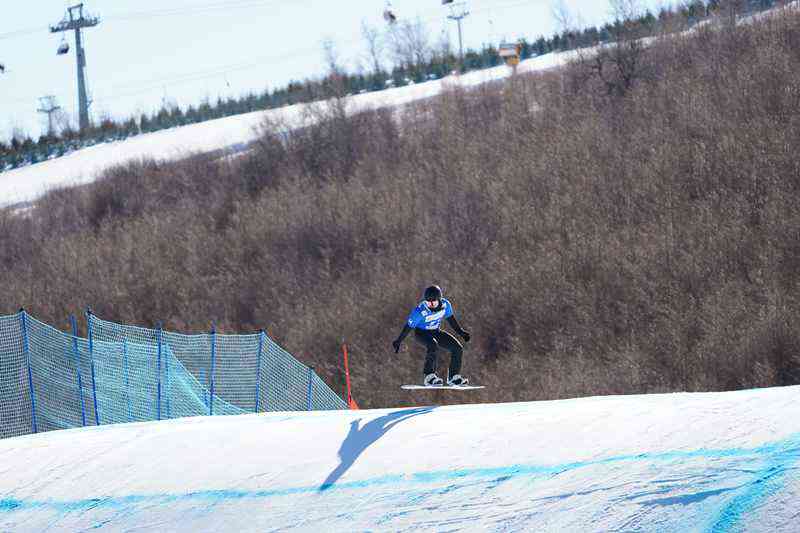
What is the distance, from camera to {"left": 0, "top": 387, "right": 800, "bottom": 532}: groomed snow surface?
9.01 m

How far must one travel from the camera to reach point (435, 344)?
48.3 ft

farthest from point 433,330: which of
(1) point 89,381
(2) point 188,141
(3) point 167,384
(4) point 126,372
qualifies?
(2) point 188,141

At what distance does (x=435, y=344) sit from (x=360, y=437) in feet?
9.91

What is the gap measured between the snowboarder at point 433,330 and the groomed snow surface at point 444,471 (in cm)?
158

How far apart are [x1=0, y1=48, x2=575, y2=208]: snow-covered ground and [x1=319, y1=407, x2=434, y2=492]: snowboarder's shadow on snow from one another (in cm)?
3806

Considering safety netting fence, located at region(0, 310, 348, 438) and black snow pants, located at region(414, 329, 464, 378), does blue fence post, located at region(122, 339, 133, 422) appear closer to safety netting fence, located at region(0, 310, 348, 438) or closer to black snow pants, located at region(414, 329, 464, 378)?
safety netting fence, located at region(0, 310, 348, 438)

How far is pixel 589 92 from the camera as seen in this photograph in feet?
141

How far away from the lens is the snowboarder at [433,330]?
14375 millimetres

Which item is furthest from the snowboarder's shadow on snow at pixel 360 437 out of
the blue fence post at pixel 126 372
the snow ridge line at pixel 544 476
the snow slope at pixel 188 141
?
the snow slope at pixel 188 141

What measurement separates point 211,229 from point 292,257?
5.49 metres

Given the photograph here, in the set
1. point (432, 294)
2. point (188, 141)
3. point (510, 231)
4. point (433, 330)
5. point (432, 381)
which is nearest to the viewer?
point (432, 294)

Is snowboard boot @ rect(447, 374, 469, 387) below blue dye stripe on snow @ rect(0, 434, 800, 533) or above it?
below

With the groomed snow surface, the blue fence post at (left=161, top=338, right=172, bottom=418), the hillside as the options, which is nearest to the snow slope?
the hillside

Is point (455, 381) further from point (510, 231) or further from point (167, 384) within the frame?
point (510, 231)
